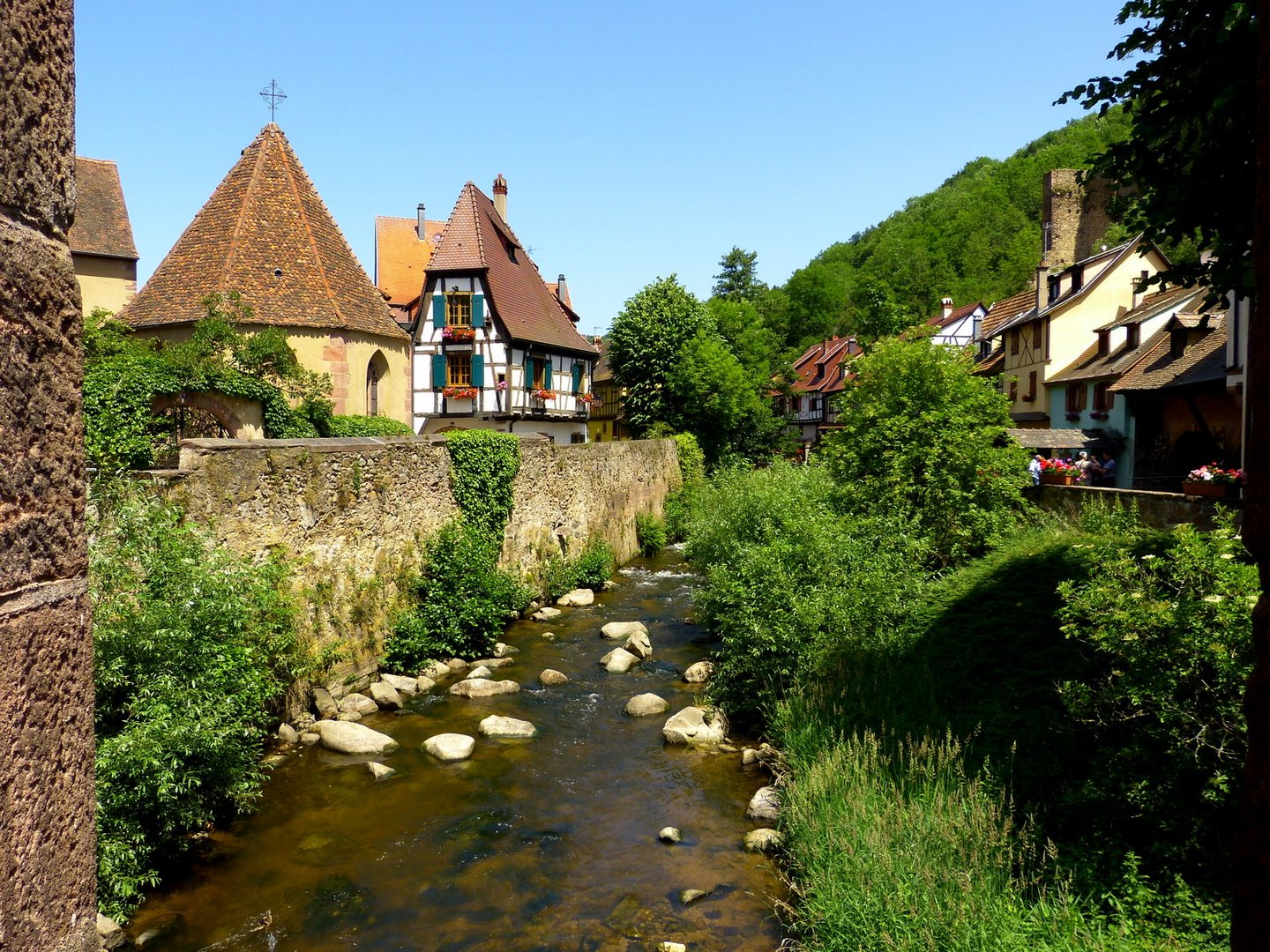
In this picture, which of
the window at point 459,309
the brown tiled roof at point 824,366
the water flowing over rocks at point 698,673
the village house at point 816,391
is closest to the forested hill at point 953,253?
the brown tiled roof at point 824,366

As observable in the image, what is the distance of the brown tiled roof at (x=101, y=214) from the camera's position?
1134 inches

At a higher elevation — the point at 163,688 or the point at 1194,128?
the point at 1194,128

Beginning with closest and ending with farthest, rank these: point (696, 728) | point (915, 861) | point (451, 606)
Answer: point (915, 861), point (696, 728), point (451, 606)

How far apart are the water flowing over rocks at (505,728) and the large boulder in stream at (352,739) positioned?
1.18 m

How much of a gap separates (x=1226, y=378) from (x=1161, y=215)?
12.8 meters

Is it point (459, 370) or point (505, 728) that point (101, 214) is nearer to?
point (459, 370)

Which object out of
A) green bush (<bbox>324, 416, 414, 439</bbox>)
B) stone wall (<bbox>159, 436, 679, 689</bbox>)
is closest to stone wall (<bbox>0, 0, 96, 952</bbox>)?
stone wall (<bbox>159, 436, 679, 689</bbox>)

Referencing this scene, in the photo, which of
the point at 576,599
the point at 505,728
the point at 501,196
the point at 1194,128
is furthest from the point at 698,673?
the point at 501,196

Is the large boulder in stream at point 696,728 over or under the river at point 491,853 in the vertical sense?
over

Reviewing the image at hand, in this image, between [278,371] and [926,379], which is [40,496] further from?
[278,371]

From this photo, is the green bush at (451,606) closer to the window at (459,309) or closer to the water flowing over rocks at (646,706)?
the water flowing over rocks at (646,706)

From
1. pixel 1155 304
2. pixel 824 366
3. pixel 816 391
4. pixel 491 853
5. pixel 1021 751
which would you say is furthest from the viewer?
pixel 824 366

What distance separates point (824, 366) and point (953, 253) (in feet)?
88.8

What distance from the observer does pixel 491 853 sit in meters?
8.84
